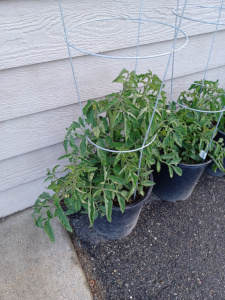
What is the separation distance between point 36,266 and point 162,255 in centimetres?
73

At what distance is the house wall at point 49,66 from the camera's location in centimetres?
103

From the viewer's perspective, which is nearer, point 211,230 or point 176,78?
point 211,230

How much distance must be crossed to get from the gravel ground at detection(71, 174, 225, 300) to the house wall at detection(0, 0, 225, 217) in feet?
1.63

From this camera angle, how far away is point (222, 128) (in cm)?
179

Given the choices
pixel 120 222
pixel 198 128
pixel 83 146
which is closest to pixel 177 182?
pixel 198 128

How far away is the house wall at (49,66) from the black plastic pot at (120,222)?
50cm

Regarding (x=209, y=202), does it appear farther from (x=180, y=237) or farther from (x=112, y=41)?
(x=112, y=41)

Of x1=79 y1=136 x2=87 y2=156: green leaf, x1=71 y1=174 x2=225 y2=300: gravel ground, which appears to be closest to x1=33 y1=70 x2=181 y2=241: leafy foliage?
x1=79 y1=136 x2=87 y2=156: green leaf

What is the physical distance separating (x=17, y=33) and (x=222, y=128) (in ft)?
4.86

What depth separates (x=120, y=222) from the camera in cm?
132

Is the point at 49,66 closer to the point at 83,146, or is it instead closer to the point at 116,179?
the point at 83,146

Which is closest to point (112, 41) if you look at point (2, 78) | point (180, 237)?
point (2, 78)

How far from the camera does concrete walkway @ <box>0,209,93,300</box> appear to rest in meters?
1.26

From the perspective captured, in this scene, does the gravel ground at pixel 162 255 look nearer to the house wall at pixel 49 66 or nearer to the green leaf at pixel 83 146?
the house wall at pixel 49 66
